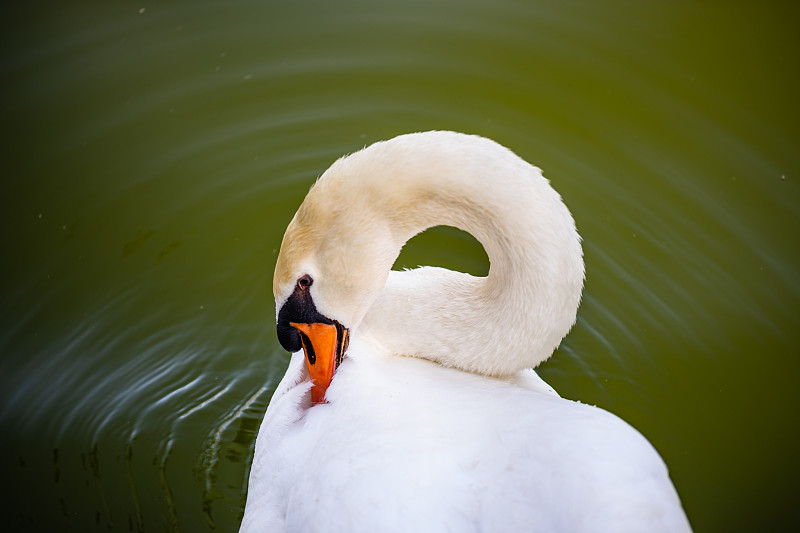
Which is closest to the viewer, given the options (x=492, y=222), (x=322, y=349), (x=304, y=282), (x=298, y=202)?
(x=492, y=222)

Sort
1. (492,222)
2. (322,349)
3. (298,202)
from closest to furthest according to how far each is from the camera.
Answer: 1. (492,222)
2. (322,349)
3. (298,202)

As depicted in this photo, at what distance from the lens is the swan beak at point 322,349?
3090 mm

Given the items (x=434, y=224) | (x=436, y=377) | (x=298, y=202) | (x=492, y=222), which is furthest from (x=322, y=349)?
(x=298, y=202)

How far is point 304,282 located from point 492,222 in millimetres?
830

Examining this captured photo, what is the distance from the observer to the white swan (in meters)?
2.42

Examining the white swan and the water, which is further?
the water

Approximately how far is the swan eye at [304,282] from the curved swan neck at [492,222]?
0.32 metres

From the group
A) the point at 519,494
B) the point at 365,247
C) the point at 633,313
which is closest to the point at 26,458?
the point at 365,247

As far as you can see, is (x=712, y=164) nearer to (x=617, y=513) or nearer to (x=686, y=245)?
(x=686, y=245)

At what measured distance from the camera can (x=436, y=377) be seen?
3.15 metres

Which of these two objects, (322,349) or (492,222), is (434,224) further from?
(322,349)

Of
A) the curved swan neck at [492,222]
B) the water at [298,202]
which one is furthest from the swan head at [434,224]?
the water at [298,202]

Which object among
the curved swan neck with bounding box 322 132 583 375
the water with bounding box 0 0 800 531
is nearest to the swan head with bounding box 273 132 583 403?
the curved swan neck with bounding box 322 132 583 375

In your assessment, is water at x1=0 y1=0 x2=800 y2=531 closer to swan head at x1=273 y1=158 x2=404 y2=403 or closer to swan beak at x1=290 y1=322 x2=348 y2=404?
swan beak at x1=290 y1=322 x2=348 y2=404
